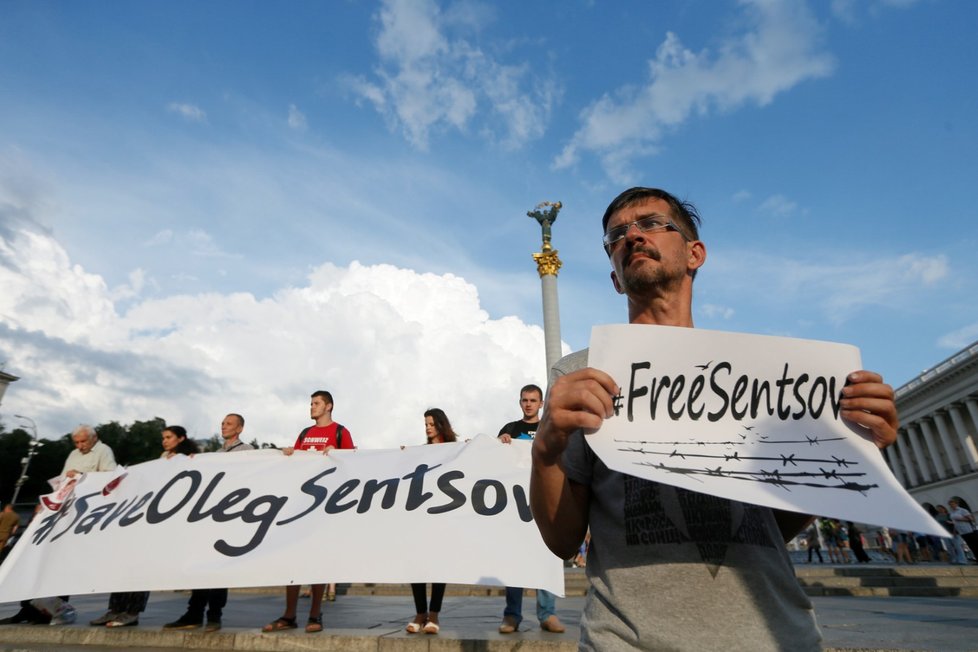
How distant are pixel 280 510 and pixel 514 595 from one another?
2325mm

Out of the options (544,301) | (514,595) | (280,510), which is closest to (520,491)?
(514,595)

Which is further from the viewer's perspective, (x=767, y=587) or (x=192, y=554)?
(x=192, y=554)

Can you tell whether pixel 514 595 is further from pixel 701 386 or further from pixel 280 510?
pixel 701 386

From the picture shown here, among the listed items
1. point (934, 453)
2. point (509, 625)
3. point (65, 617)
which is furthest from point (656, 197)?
point (934, 453)

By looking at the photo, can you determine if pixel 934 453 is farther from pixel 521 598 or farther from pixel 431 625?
pixel 431 625

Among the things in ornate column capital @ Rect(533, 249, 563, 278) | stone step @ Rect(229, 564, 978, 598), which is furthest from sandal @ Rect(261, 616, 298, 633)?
ornate column capital @ Rect(533, 249, 563, 278)

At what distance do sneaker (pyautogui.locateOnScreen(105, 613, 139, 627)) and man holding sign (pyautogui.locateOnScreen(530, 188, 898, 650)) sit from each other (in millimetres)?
6417

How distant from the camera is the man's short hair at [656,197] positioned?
1.71 m

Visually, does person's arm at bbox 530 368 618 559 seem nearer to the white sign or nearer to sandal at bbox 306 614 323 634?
the white sign

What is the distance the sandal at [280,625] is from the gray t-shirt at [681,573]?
493cm

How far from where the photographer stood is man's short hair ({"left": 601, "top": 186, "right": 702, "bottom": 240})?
1706 mm

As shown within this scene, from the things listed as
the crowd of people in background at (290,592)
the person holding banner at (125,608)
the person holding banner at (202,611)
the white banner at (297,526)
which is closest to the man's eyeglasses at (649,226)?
the white banner at (297,526)

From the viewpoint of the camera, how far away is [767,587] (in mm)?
1146

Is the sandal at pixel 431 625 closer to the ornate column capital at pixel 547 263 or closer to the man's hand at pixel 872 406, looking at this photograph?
the man's hand at pixel 872 406
